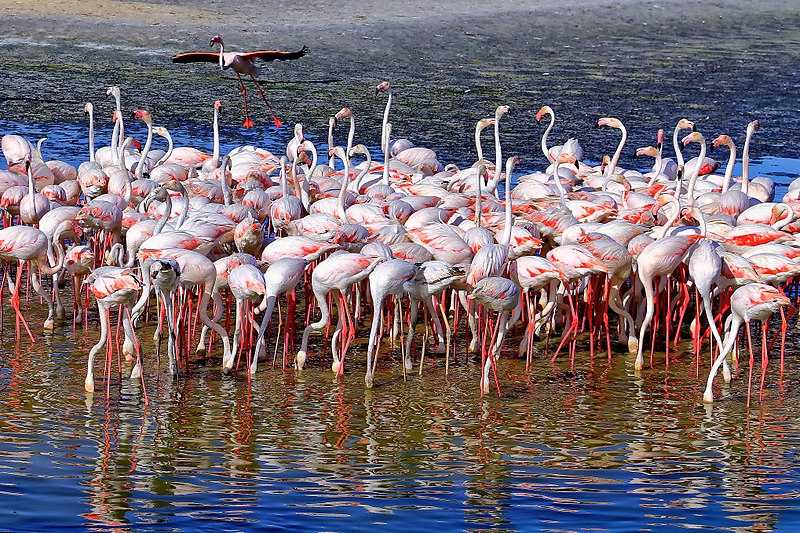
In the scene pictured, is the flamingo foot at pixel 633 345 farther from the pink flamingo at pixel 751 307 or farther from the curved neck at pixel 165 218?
the curved neck at pixel 165 218

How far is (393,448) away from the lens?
7.20 m

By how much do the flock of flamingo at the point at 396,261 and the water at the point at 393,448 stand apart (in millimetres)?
228

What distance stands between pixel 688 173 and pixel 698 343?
323cm

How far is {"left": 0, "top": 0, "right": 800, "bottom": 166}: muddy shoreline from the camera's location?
1833 cm

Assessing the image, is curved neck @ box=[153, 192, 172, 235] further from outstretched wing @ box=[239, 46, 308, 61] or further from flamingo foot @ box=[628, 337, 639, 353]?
outstretched wing @ box=[239, 46, 308, 61]

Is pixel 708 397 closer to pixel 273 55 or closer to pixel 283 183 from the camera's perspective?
pixel 283 183

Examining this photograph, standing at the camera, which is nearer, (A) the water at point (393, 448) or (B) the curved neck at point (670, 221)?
(A) the water at point (393, 448)

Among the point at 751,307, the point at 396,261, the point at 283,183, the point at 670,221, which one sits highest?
the point at 283,183

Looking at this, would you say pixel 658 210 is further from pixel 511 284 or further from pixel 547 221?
pixel 511 284

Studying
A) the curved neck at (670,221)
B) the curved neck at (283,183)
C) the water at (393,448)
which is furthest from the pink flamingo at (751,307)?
the curved neck at (283,183)

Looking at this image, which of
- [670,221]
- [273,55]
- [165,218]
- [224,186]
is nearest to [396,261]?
[165,218]

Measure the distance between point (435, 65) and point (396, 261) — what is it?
51.2ft

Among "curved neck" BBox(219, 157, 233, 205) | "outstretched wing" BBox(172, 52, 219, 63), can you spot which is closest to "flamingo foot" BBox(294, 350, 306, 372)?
"curved neck" BBox(219, 157, 233, 205)

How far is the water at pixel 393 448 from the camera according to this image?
242 inches
